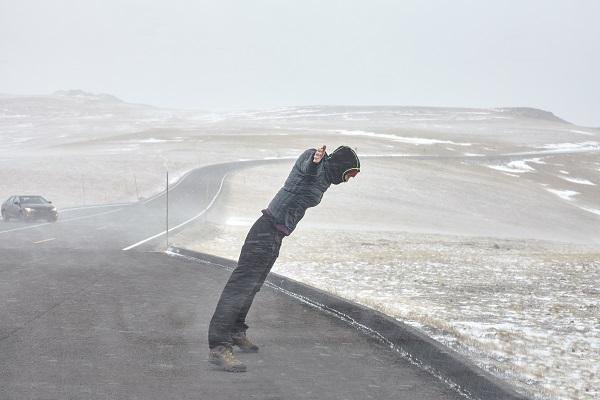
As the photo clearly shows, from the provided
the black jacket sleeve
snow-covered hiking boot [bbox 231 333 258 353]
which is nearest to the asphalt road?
snow-covered hiking boot [bbox 231 333 258 353]

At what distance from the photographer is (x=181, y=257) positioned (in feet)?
52.5

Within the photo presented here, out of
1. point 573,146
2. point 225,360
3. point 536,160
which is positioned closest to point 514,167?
point 536,160

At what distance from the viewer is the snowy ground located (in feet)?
29.4

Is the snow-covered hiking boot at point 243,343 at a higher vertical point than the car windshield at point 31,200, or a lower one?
higher

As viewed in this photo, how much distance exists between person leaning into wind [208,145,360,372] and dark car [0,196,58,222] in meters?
27.9

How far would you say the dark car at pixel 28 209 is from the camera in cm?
3181

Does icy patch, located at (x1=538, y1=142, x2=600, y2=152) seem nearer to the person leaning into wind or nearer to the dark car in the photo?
the dark car

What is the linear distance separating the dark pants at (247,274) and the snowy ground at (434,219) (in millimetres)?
2257

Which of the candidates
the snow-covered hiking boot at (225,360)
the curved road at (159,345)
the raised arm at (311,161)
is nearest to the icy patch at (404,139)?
the curved road at (159,345)

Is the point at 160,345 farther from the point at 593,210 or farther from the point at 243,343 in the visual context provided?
the point at 593,210

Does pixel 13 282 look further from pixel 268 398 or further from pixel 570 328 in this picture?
pixel 570 328

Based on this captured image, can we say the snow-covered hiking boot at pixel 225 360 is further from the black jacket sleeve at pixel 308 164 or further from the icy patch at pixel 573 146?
the icy patch at pixel 573 146

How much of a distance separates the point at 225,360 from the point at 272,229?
113cm

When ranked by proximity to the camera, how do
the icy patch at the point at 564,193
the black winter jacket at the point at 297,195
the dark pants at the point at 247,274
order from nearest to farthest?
the black winter jacket at the point at 297,195, the dark pants at the point at 247,274, the icy patch at the point at 564,193
